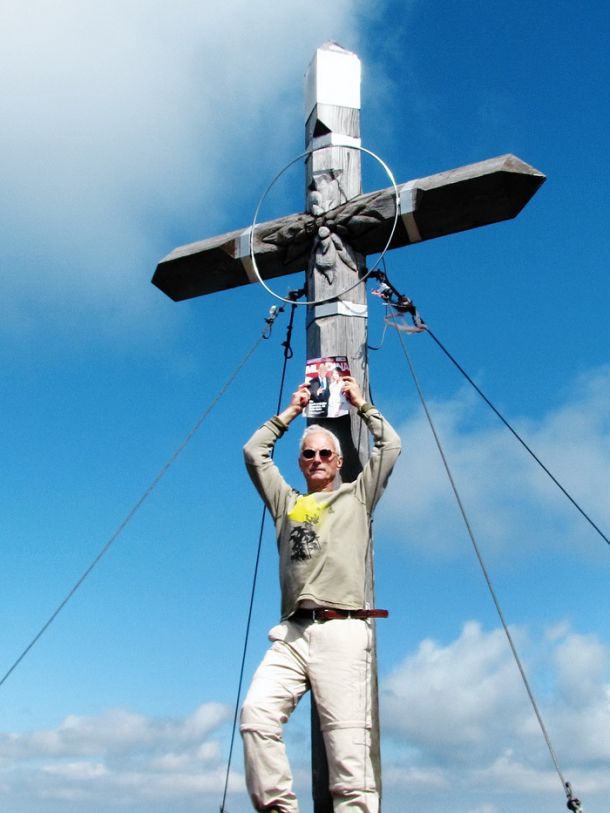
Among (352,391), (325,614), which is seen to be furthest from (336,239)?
(325,614)

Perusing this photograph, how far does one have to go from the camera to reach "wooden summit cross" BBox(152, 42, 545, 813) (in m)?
4.73

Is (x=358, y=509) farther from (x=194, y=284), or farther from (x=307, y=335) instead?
(x=194, y=284)

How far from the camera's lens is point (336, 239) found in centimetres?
501

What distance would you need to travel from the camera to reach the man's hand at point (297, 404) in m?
4.35

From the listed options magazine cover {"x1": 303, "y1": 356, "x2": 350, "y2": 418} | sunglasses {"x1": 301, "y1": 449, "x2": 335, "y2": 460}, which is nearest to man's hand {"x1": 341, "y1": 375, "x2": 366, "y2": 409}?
magazine cover {"x1": 303, "y1": 356, "x2": 350, "y2": 418}

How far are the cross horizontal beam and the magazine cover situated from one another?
33.3 inches

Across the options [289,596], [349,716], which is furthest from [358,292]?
[349,716]

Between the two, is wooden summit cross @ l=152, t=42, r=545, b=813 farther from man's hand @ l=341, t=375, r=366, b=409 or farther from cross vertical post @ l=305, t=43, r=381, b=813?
man's hand @ l=341, t=375, r=366, b=409

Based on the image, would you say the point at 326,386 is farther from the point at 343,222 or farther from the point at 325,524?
the point at 343,222

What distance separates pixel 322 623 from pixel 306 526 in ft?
1.38

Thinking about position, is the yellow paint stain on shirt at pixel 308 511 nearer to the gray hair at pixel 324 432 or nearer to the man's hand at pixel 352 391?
the gray hair at pixel 324 432

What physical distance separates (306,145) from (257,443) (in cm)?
215

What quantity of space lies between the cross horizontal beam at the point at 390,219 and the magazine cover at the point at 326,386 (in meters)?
0.85

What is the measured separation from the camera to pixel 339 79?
5.34 metres
